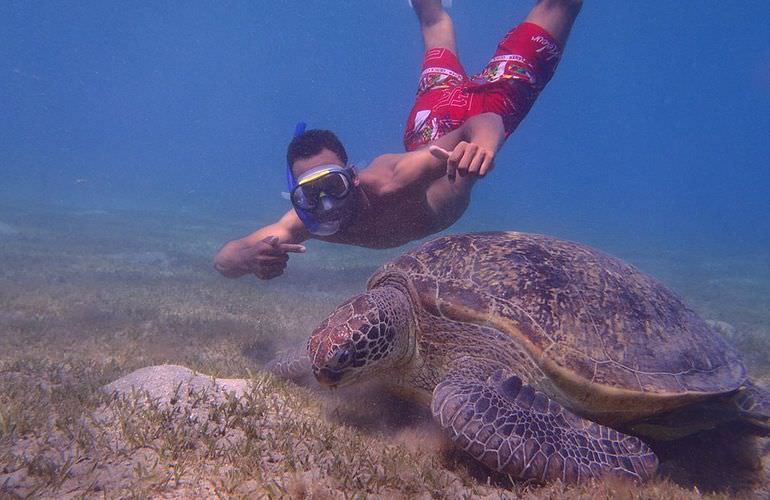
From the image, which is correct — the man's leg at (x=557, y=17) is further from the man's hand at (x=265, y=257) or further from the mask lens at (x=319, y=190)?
the man's hand at (x=265, y=257)

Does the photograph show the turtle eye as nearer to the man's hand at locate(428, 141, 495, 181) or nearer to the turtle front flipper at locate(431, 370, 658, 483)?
the turtle front flipper at locate(431, 370, 658, 483)

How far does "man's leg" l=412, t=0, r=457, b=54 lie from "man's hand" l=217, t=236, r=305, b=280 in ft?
20.2

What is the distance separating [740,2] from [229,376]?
83.1m

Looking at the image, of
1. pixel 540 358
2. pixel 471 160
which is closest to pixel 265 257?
pixel 471 160

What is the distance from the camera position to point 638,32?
7762 cm

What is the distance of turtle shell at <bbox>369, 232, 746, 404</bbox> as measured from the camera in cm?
317

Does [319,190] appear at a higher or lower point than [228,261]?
higher

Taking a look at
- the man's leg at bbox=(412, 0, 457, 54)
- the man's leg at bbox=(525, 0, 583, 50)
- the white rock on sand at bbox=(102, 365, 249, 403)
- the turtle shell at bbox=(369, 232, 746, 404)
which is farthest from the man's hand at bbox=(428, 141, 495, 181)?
the man's leg at bbox=(412, 0, 457, 54)

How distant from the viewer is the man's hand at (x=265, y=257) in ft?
14.7

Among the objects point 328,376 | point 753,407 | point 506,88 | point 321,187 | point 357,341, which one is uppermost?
point 506,88

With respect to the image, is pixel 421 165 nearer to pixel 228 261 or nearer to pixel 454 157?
pixel 454 157

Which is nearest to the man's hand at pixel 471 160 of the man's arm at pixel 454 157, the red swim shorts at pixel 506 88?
the man's arm at pixel 454 157

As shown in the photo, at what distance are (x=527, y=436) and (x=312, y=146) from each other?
4.42 m

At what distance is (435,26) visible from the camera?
28.7 feet
